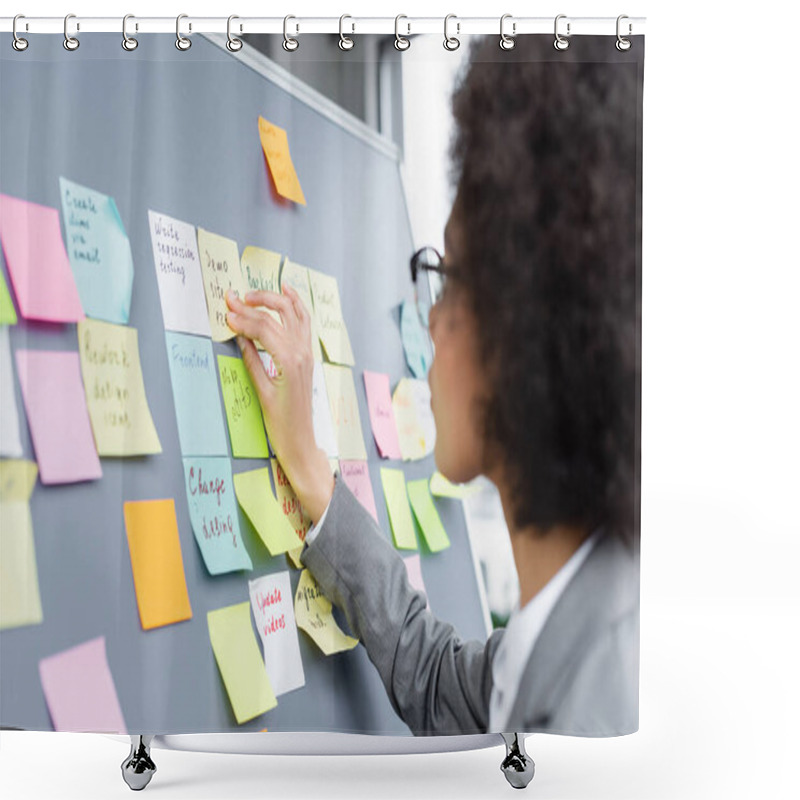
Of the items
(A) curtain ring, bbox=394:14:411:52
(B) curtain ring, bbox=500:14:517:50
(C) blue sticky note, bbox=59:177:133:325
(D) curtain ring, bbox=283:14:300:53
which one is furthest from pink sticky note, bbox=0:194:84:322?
(B) curtain ring, bbox=500:14:517:50

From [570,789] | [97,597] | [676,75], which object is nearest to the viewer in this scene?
[97,597]

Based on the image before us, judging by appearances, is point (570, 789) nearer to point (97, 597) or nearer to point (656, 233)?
point (97, 597)

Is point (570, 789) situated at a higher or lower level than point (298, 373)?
lower

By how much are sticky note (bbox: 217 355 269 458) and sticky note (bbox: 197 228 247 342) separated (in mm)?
37

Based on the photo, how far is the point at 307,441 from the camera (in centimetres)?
126

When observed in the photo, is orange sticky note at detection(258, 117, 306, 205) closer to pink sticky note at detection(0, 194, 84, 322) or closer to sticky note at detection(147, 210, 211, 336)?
sticky note at detection(147, 210, 211, 336)

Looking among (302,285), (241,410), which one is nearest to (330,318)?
(302,285)

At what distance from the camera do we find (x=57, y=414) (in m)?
1.17

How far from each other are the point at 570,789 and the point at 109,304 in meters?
0.89

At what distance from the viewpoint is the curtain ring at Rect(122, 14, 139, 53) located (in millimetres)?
1229

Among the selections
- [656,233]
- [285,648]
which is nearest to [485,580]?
[285,648]

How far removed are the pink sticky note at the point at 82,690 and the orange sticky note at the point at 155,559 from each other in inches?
2.7

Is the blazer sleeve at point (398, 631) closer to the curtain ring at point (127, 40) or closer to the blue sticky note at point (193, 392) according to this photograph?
the blue sticky note at point (193, 392)

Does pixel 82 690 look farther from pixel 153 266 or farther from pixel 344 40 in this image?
pixel 344 40
